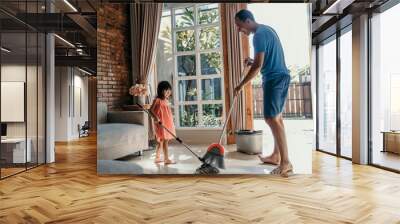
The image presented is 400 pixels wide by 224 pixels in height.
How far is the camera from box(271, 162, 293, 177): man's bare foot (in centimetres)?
498

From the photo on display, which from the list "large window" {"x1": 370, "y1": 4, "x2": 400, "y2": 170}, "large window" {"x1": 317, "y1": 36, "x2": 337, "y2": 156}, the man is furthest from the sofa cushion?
"large window" {"x1": 317, "y1": 36, "x2": 337, "y2": 156}

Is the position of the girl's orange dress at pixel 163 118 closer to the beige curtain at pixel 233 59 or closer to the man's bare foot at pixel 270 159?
the beige curtain at pixel 233 59

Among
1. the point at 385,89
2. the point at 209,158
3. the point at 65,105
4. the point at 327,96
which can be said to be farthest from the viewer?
the point at 65,105

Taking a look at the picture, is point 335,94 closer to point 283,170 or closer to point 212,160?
point 283,170

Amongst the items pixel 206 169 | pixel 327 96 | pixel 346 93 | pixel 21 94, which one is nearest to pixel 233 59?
pixel 206 169

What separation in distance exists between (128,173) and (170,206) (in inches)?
65.4

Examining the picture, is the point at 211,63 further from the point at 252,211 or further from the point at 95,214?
the point at 95,214

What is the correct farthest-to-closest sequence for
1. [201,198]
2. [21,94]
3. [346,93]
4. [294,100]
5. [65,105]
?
[65,105]
[346,93]
[21,94]
[294,100]
[201,198]

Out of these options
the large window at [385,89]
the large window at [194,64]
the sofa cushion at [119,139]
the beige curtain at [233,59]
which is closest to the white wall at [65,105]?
the sofa cushion at [119,139]

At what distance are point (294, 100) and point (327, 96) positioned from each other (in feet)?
12.5

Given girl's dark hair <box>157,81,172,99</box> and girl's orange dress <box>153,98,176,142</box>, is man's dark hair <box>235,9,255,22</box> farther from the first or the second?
girl's orange dress <box>153,98,176,142</box>

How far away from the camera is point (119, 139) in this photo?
16.5 ft

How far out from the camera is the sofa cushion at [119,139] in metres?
4.97

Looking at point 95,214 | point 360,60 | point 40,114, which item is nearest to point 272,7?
point 360,60
